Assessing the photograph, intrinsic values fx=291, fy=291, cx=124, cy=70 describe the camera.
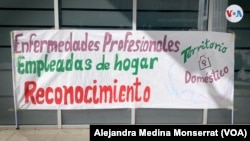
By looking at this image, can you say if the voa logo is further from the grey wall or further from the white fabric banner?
the white fabric banner

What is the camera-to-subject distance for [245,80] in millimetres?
5281

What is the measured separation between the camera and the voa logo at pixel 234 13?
4844mm

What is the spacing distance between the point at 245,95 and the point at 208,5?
1.78 m

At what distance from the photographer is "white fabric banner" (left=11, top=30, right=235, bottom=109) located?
14.9 feet

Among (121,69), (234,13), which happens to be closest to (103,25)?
(121,69)

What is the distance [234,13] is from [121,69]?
2.11 meters

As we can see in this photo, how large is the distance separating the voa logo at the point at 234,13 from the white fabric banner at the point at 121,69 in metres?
0.42

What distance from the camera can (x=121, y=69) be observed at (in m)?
4.62

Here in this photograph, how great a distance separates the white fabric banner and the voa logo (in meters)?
0.42
